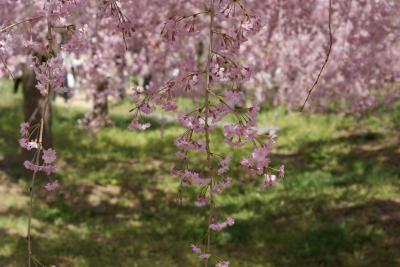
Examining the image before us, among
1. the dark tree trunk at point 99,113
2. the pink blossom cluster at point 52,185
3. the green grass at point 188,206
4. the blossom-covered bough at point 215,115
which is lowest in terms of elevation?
the pink blossom cluster at point 52,185

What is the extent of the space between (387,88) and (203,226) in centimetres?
928

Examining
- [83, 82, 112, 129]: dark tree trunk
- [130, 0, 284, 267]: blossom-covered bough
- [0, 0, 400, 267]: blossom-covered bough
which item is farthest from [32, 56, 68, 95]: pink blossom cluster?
[83, 82, 112, 129]: dark tree trunk

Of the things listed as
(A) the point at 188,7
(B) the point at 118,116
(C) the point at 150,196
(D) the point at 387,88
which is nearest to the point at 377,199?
(C) the point at 150,196

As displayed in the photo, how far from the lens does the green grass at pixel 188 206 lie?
23.9 ft

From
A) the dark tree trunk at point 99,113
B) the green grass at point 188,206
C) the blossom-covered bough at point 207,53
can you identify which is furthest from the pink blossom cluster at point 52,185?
the dark tree trunk at point 99,113

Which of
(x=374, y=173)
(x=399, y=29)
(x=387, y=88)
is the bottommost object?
(x=374, y=173)

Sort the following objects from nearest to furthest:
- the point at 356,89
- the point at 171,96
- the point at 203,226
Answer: the point at 171,96 < the point at 203,226 < the point at 356,89

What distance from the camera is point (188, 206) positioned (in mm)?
9750

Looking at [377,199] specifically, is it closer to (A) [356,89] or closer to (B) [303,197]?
(B) [303,197]

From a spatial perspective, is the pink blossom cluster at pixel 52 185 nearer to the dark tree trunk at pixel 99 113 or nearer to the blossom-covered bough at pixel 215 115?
the blossom-covered bough at pixel 215 115

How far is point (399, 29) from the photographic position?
9.32 m

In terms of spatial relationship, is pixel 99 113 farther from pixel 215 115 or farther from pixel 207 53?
pixel 215 115

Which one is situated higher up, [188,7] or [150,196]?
[188,7]

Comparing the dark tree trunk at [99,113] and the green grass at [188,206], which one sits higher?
the dark tree trunk at [99,113]
